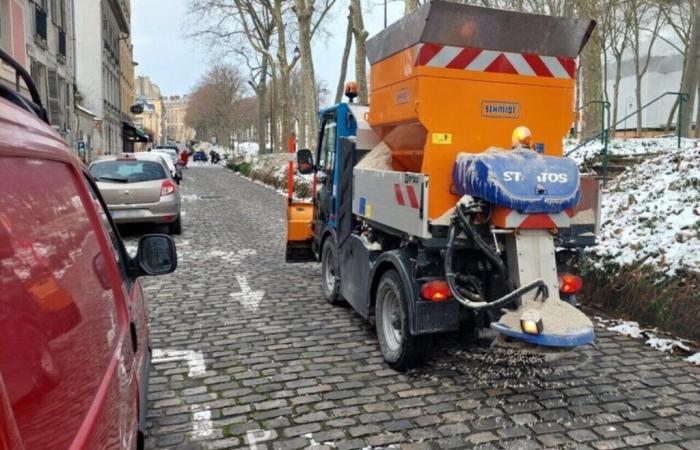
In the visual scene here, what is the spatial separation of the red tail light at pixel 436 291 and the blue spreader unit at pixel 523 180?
2.35 feet

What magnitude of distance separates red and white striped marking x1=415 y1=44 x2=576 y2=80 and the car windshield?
856cm

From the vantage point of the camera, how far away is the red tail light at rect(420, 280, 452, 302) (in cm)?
454

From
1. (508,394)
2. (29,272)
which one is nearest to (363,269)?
(508,394)

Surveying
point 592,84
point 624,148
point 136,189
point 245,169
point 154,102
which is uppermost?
point 154,102

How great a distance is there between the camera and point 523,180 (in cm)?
428

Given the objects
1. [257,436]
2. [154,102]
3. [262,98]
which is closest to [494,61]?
[257,436]

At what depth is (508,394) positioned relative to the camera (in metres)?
4.55

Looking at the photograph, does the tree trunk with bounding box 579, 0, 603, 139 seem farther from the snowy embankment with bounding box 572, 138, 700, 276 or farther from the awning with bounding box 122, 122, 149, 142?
the awning with bounding box 122, 122, 149, 142

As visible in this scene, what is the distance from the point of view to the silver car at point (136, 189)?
11492mm

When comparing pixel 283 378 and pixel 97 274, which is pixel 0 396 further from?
pixel 283 378

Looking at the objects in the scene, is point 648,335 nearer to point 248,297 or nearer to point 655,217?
point 655,217

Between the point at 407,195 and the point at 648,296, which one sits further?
the point at 648,296

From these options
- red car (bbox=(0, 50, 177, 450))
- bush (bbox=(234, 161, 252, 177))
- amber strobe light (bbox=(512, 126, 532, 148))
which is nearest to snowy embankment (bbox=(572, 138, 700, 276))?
amber strobe light (bbox=(512, 126, 532, 148))

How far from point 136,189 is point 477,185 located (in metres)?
8.87
